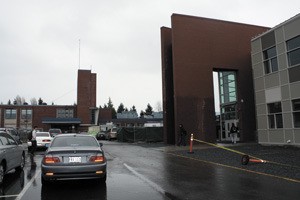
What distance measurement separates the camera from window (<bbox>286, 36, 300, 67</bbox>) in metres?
21.2

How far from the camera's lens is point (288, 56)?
72.7 feet

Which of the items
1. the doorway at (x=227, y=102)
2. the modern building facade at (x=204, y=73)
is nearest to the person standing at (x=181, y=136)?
the modern building facade at (x=204, y=73)

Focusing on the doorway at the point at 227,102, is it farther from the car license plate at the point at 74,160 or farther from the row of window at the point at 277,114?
the car license plate at the point at 74,160

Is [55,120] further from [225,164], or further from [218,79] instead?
[225,164]

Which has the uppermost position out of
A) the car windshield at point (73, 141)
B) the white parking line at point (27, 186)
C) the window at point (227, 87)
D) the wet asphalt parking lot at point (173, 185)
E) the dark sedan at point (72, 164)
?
the window at point (227, 87)

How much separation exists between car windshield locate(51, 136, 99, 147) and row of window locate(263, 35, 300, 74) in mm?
15986

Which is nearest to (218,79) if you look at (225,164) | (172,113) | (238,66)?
(238,66)

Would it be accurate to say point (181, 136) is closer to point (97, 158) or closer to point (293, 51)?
point (293, 51)

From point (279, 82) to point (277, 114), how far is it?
2.18 m

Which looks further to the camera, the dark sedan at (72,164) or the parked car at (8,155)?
the parked car at (8,155)

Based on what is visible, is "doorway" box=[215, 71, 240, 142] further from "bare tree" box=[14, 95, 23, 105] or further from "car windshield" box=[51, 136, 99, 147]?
"bare tree" box=[14, 95, 23, 105]

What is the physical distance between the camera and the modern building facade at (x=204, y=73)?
30.3m

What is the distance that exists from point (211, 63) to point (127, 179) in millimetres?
22684

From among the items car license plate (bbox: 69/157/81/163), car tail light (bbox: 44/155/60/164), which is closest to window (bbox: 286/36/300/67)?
car license plate (bbox: 69/157/81/163)
